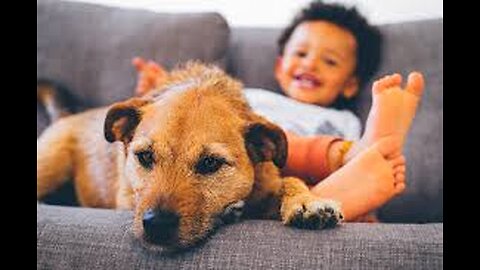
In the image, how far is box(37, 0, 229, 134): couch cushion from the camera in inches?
71.6

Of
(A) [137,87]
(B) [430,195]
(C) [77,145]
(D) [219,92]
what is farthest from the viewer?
(A) [137,87]

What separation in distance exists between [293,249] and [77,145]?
33.9 inches

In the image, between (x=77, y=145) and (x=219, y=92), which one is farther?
(x=77, y=145)

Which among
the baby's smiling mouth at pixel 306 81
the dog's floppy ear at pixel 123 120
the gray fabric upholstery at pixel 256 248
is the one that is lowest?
the gray fabric upholstery at pixel 256 248

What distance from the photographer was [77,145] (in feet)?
5.44

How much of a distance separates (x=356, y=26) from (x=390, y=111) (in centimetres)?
51

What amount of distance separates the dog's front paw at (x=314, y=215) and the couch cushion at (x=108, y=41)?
866 mm

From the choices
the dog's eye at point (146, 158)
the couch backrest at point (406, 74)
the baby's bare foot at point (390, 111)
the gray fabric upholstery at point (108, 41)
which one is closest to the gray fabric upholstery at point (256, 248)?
the dog's eye at point (146, 158)

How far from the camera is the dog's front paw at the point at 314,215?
3.47ft

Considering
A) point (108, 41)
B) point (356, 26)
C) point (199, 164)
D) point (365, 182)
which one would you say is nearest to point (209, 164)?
point (199, 164)

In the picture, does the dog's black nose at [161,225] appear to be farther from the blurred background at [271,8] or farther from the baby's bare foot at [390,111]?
the blurred background at [271,8]
